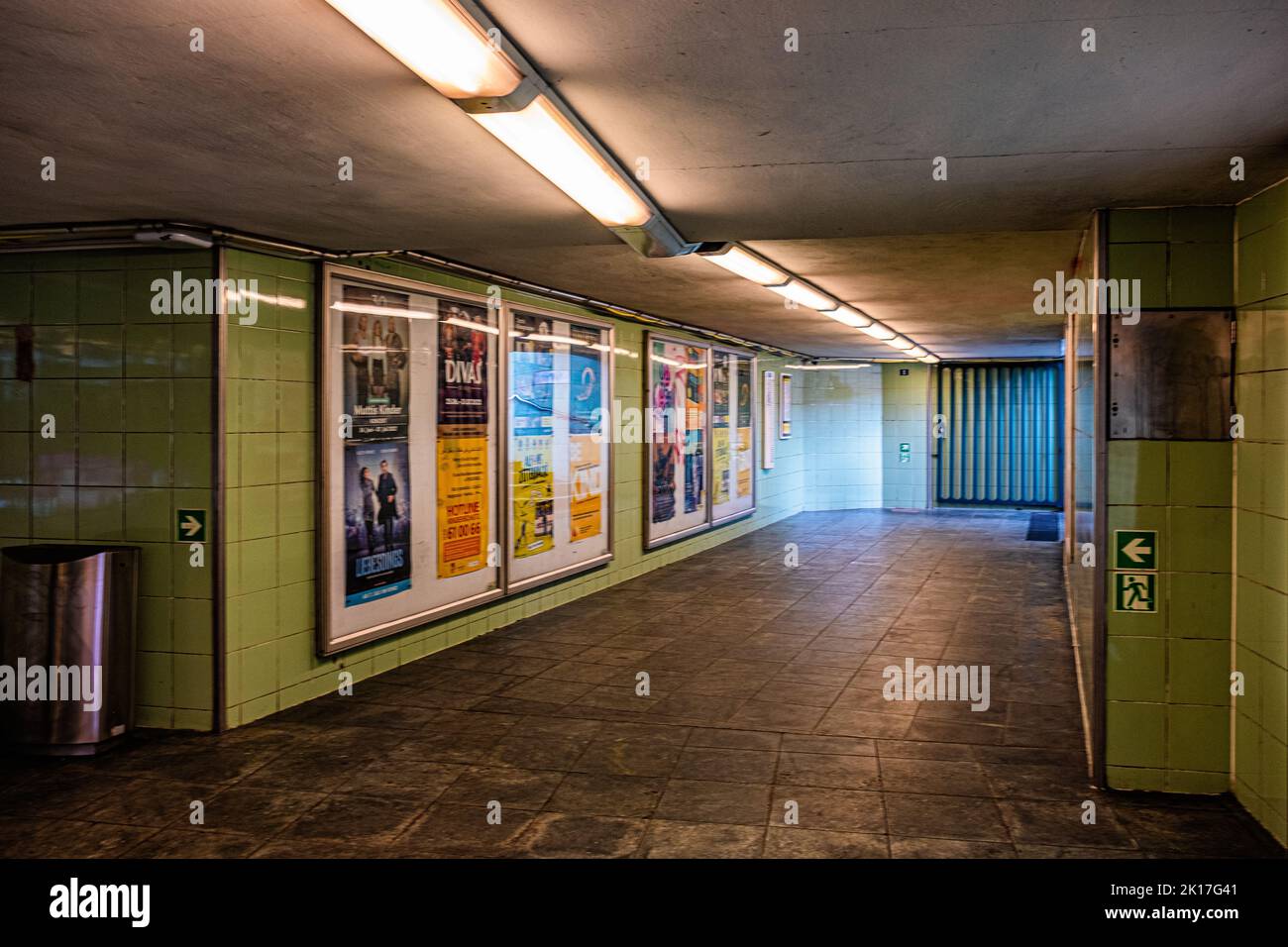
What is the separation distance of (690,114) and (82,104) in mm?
1987

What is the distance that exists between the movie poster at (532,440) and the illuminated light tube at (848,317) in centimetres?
290

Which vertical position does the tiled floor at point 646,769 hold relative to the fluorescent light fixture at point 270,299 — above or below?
below

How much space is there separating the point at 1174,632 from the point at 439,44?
391cm

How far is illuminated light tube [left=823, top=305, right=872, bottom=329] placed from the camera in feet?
30.0

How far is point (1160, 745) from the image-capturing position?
4.27 m

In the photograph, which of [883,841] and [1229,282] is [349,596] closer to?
[883,841]

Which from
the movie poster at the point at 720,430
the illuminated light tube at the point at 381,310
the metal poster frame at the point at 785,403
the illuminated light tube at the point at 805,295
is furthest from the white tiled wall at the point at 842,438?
the illuminated light tube at the point at 381,310

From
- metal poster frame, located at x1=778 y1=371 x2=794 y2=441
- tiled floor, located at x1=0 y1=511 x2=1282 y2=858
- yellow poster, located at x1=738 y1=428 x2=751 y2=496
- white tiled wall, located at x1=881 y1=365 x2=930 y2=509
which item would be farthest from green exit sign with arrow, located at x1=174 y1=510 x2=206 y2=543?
white tiled wall, located at x1=881 y1=365 x2=930 y2=509

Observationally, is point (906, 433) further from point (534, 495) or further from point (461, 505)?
point (461, 505)

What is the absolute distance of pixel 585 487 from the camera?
29.3 ft

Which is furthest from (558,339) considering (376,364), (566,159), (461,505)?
(566,159)

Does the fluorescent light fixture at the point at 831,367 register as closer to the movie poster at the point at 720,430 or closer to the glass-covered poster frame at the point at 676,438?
the movie poster at the point at 720,430

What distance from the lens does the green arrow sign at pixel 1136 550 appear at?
428cm

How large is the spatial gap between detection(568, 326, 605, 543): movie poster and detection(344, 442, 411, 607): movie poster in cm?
246
